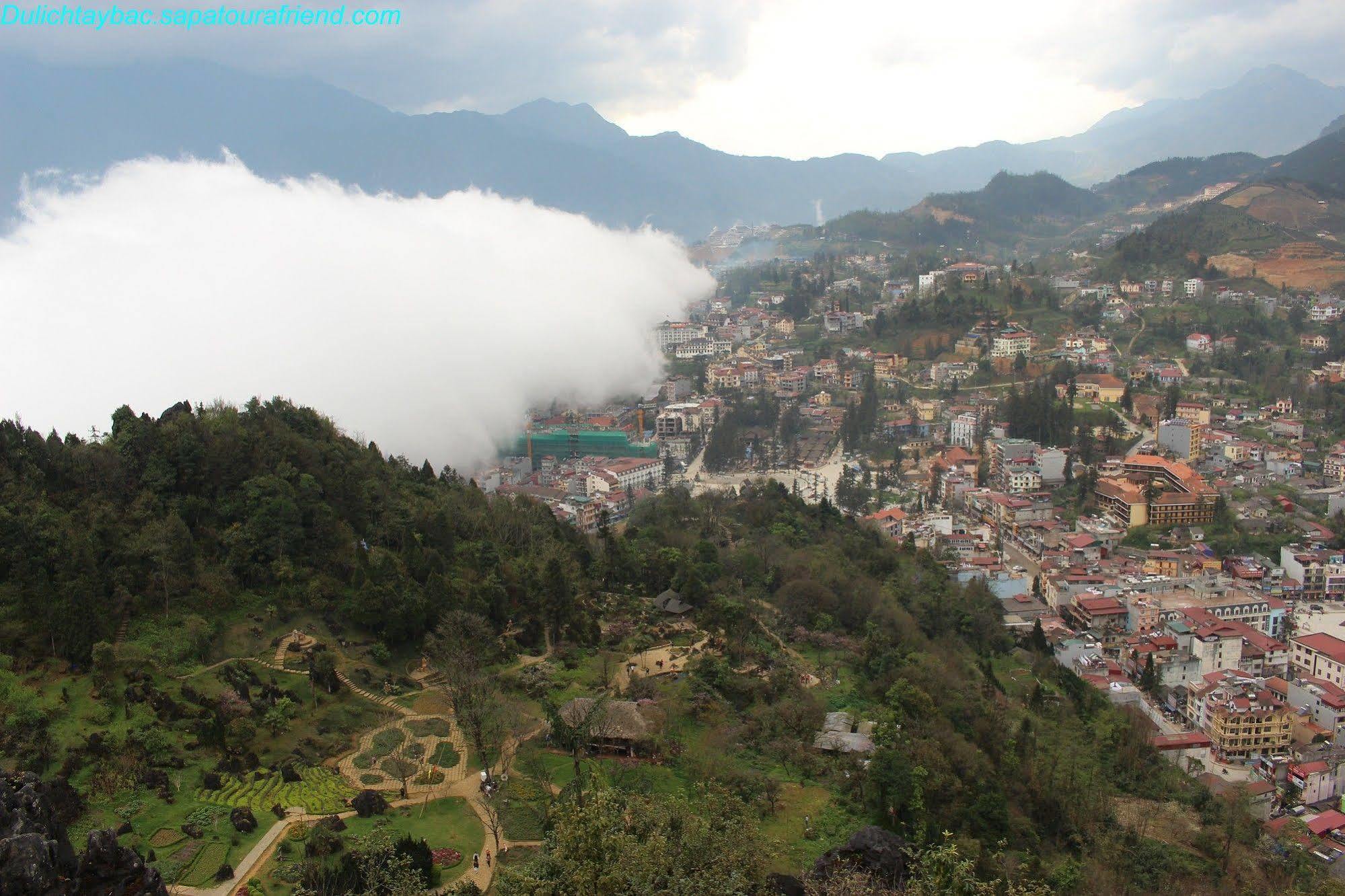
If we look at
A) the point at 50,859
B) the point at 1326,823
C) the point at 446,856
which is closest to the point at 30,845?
the point at 50,859

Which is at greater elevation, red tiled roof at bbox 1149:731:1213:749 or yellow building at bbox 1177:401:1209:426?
yellow building at bbox 1177:401:1209:426

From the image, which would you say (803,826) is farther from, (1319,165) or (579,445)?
(1319,165)

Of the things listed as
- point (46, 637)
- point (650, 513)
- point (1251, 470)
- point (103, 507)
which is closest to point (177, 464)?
point (103, 507)

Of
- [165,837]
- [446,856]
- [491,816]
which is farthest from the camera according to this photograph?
[491,816]

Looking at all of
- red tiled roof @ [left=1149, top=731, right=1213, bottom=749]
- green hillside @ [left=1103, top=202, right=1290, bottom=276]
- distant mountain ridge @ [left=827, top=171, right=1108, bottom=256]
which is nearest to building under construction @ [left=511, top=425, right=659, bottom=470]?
red tiled roof @ [left=1149, top=731, right=1213, bottom=749]

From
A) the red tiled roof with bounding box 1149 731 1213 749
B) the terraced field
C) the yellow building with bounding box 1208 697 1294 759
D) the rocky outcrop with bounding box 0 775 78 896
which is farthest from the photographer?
the yellow building with bounding box 1208 697 1294 759

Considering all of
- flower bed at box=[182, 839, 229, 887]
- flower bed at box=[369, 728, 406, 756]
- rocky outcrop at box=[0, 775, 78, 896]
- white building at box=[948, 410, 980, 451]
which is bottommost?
white building at box=[948, 410, 980, 451]

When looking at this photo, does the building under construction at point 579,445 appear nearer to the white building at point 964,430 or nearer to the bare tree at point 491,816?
the white building at point 964,430

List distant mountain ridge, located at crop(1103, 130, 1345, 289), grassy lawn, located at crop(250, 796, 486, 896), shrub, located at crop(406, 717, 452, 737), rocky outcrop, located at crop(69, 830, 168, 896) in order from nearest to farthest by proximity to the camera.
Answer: rocky outcrop, located at crop(69, 830, 168, 896) < grassy lawn, located at crop(250, 796, 486, 896) < shrub, located at crop(406, 717, 452, 737) < distant mountain ridge, located at crop(1103, 130, 1345, 289)

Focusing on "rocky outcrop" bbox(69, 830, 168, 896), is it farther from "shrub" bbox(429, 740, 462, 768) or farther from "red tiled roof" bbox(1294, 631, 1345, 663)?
"red tiled roof" bbox(1294, 631, 1345, 663)
